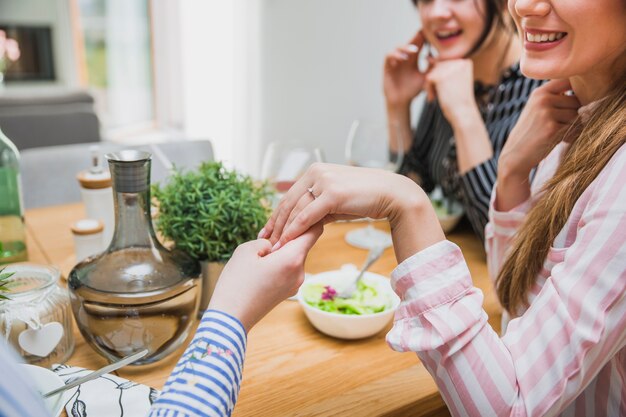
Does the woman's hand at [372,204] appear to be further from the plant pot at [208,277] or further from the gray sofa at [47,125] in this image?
the gray sofa at [47,125]

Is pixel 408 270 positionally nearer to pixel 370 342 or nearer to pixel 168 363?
pixel 370 342

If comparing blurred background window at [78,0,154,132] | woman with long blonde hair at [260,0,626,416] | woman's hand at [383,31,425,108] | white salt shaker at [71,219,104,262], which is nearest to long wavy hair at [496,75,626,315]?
woman with long blonde hair at [260,0,626,416]

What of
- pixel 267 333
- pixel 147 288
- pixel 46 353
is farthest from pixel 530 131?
pixel 46 353

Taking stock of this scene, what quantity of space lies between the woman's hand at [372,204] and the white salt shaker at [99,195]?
53 centimetres

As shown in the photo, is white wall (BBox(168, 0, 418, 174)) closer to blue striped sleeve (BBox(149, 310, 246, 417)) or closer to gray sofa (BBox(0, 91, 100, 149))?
gray sofa (BBox(0, 91, 100, 149))

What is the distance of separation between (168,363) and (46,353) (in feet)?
0.52

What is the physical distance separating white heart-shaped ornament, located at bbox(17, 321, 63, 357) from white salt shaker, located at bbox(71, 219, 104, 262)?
10.7 inches

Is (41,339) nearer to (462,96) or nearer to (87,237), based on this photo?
(87,237)

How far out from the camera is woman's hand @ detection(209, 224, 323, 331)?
1.95 feet

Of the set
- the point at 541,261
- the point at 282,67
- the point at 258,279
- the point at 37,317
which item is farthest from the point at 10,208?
the point at 282,67

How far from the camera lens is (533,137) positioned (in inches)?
37.1

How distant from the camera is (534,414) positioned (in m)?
0.58

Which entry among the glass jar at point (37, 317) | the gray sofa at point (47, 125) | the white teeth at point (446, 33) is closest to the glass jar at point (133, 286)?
Result: the glass jar at point (37, 317)

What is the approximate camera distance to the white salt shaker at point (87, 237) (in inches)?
37.8
